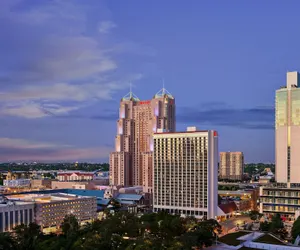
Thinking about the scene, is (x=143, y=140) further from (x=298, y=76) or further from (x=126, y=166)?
(x=298, y=76)

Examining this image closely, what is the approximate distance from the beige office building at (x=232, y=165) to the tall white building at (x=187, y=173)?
3425 inches

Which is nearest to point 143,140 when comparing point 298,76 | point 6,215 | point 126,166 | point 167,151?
point 126,166

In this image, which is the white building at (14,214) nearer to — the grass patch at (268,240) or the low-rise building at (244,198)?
the grass patch at (268,240)

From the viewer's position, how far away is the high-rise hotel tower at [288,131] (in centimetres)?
6488

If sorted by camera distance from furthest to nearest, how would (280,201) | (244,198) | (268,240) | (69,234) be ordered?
(244,198), (280,201), (69,234), (268,240)

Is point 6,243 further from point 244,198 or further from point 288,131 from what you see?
point 244,198

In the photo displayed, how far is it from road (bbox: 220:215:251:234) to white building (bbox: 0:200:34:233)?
26.5 metres

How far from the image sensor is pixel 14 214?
53906 mm

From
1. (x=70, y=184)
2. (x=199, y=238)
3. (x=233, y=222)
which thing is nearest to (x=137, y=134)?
(x=70, y=184)

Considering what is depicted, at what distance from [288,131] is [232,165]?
91.1 meters

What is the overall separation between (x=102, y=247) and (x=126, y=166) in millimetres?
62459

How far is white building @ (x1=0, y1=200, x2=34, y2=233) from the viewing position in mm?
52156

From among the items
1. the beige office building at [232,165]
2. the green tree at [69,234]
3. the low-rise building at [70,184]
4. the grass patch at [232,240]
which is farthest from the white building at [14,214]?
the beige office building at [232,165]

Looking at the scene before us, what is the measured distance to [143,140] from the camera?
317 feet
